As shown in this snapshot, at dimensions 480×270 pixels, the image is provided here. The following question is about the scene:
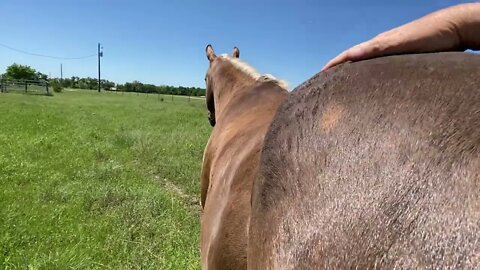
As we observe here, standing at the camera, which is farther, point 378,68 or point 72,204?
point 72,204

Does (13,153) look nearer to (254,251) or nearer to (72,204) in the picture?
(72,204)

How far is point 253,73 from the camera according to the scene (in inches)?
145

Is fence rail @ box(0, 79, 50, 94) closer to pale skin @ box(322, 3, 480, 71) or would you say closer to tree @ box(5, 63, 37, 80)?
tree @ box(5, 63, 37, 80)

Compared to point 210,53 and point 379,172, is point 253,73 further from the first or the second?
point 379,172

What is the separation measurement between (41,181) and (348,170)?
23.0 feet

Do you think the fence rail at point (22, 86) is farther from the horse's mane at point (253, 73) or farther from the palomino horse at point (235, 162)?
the palomino horse at point (235, 162)

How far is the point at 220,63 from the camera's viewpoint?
4527 millimetres


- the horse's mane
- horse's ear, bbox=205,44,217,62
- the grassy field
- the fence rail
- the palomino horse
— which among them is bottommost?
the grassy field

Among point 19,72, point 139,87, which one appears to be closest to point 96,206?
point 19,72

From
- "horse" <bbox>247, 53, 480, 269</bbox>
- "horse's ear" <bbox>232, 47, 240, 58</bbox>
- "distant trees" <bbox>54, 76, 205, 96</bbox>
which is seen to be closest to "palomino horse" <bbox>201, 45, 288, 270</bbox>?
"horse" <bbox>247, 53, 480, 269</bbox>

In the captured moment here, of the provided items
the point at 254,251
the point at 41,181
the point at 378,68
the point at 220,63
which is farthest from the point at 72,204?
the point at 378,68

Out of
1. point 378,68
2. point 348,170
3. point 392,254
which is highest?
point 378,68

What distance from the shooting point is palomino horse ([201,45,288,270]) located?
1938mm

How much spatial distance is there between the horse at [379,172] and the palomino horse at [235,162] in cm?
47
